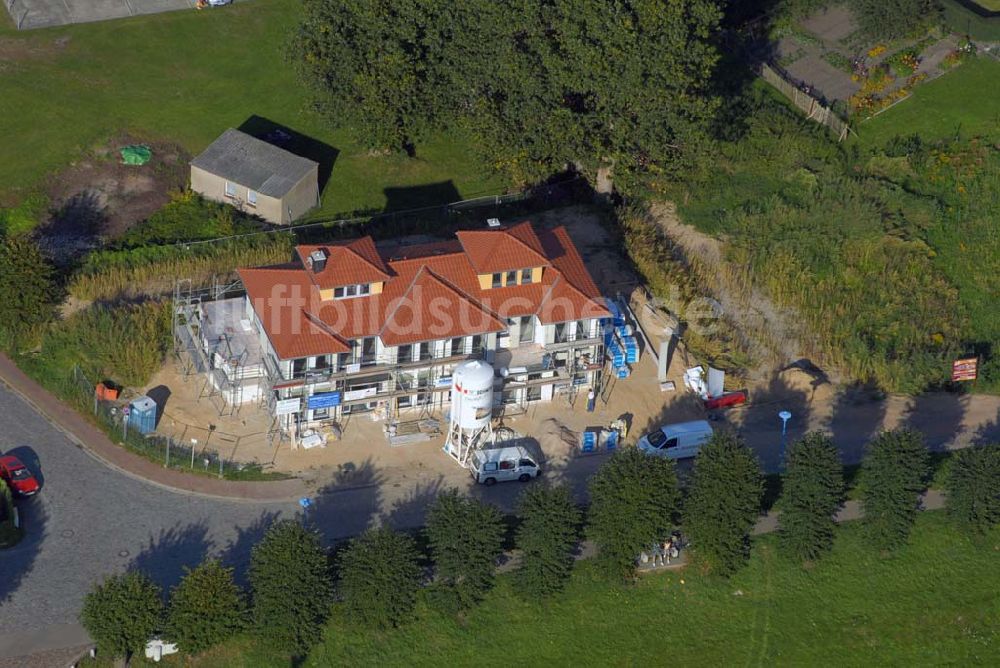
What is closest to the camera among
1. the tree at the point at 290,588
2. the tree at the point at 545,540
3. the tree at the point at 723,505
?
the tree at the point at 290,588

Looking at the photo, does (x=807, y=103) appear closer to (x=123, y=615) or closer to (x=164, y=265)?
(x=164, y=265)

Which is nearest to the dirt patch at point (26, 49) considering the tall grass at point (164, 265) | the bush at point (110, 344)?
the tall grass at point (164, 265)

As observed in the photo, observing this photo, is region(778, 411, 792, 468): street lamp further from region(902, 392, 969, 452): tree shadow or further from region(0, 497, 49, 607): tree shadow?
region(0, 497, 49, 607): tree shadow

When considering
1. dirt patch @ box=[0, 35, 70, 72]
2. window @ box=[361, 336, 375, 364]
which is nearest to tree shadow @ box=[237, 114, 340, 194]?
dirt patch @ box=[0, 35, 70, 72]

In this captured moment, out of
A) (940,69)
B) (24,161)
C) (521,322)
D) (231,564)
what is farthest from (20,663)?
(940,69)

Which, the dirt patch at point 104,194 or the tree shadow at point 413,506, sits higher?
the dirt patch at point 104,194

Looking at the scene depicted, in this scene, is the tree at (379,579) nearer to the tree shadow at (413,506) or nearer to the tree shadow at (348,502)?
the tree shadow at (413,506)
